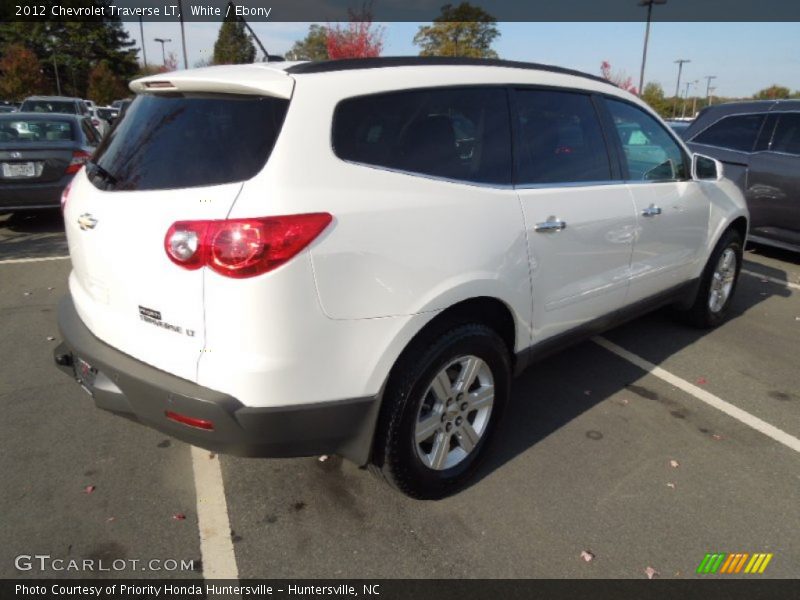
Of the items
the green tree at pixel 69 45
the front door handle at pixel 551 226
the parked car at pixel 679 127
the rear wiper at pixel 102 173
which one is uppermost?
the green tree at pixel 69 45

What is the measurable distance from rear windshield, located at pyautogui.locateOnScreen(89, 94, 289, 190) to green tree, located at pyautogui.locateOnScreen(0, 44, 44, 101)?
44447 millimetres

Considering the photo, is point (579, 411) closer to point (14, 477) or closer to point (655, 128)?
point (655, 128)

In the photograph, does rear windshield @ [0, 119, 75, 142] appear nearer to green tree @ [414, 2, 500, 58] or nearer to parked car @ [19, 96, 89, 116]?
parked car @ [19, 96, 89, 116]

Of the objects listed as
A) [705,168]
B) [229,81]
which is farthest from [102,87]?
[229,81]

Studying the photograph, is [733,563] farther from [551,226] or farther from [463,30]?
[463,30]

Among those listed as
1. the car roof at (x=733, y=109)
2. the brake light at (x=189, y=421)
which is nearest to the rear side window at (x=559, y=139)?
the brake light at (x=189, y=421)

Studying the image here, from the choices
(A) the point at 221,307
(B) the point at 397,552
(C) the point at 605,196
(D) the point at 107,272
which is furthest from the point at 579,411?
(D) the point at 107,272

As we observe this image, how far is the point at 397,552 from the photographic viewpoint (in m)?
2.32

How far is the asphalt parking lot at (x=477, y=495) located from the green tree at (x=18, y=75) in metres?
43.1

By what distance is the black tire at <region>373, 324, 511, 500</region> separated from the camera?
7.60ft

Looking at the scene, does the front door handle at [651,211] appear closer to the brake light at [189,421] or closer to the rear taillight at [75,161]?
the brake light at [189,421]

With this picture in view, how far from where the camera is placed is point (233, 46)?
187 ft

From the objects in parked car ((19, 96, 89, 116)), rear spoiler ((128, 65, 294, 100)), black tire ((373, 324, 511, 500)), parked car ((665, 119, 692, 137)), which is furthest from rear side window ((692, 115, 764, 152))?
parked car ((19, 96, 89, 116))

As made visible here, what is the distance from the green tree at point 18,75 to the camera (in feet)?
124
